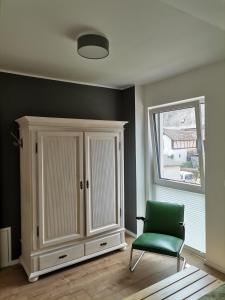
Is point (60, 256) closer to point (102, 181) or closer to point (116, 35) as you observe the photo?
point (102, 181)

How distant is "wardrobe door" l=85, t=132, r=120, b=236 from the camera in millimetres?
2825

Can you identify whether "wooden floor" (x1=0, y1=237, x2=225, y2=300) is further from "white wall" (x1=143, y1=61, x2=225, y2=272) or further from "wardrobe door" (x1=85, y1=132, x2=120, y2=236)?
"wardrobe door" (x1=85, y1=132, x2=120, y2=236)

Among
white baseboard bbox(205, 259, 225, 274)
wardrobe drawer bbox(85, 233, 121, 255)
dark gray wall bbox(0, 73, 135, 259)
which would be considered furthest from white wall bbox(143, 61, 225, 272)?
dark gray wall bbox(0, 73, 135, 259)

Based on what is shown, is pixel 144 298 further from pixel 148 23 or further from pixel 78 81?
pixel 78 81

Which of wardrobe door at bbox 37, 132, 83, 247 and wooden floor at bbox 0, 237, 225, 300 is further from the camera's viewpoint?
wardrobe door at bbox 37, 132, 83, 247

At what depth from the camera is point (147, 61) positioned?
2.57 m

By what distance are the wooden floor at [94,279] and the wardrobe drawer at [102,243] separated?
0.14m

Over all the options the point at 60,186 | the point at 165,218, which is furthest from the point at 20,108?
the point at 165,218

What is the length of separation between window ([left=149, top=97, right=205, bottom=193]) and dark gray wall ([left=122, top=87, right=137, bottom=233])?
32 cm

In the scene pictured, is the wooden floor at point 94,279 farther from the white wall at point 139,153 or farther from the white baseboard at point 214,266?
the white wall at point 139,153

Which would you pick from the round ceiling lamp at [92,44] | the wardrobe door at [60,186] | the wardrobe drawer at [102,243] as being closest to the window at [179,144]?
the wardrobe drawer at [102,243]

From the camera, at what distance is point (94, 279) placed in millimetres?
2529

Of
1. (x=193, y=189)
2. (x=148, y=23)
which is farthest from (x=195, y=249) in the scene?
(x=148, y=23)

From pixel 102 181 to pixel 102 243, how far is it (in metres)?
0.81
